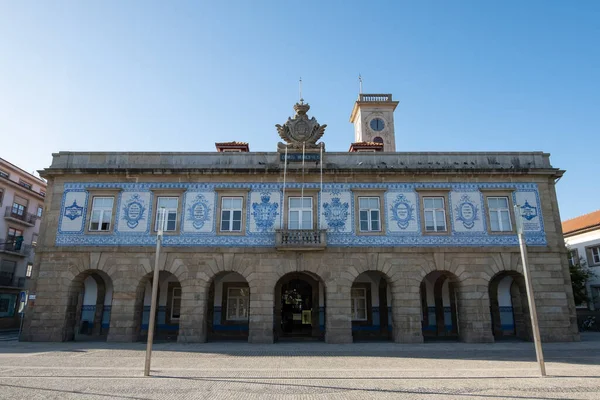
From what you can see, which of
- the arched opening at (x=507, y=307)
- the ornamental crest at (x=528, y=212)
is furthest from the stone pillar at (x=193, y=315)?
the ornamental crest at (x=528, y=212)

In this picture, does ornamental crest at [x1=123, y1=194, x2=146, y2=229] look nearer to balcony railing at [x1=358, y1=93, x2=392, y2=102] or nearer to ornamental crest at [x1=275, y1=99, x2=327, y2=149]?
ornamental crest at [x1=275, y1=99, x2=327, y2=149]

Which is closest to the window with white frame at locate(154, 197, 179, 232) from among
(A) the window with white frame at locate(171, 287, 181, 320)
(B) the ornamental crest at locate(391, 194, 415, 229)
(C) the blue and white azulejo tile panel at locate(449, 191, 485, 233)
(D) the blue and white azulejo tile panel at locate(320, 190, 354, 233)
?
(A) the window with white frame at locate(171, 287, 181, 320)

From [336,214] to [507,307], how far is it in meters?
10.6

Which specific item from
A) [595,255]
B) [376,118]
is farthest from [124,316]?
[595,255]

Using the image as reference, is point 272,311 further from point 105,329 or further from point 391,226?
point 105,329

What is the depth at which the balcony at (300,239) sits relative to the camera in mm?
18141

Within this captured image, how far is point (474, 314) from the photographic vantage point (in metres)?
18.2

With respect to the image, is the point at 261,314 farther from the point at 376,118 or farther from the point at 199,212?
the point at 376,118

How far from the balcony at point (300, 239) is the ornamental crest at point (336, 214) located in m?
0.80

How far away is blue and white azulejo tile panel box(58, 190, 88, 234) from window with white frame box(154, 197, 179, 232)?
11.4ft

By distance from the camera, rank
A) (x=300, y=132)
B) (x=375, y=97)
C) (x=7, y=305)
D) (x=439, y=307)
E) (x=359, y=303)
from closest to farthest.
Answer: (x=300, y=132)
(x=439, y=307)
(x=359, y=303)
(x=7, y=305)
(x=375, y=97)

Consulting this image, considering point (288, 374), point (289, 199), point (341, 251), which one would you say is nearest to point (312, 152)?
point (289, 199)

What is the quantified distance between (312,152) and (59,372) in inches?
532

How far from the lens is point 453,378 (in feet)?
32.4
